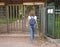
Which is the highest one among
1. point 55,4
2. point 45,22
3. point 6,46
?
point 55,4

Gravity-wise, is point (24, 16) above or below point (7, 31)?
above

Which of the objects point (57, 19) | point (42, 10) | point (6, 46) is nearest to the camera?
point (6, 46)

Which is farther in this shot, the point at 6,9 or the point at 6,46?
the point at 6,9

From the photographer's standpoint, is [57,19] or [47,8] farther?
[47,8]

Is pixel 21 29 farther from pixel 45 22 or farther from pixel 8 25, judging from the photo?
pixel 45 22

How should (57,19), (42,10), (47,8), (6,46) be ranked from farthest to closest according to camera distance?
(42,10) < (47,8) < (57,19) < (6,46)

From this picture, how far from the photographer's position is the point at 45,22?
1820cm

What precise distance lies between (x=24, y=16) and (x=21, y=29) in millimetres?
1104

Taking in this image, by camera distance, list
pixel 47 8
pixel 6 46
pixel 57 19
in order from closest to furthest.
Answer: pixel 6 46 → pixel 57 19 → pixel 47 8

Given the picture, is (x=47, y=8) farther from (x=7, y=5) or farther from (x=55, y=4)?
(x=7, y=5)

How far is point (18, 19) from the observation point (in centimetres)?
1981

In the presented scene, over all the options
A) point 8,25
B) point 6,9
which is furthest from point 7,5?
point 8,25

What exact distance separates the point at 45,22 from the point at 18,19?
2.69 meters

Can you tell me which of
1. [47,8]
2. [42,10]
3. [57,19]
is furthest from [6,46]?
[42,10]
